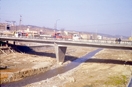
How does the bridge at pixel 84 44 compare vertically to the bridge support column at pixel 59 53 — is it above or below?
above

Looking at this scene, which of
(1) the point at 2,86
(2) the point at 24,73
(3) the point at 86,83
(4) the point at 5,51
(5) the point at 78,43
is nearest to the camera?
(1) the point at 2,86

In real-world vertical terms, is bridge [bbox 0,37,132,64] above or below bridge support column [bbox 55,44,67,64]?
above

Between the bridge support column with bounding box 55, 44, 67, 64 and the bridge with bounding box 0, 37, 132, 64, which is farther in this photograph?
the bridge support column with bounding box 55, 44, 67, 64

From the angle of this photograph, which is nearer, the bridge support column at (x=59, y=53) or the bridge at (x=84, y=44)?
the bridge at (x=84, y=44)

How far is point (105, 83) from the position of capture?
90.1 ft

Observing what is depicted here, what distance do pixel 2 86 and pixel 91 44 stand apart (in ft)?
78.4

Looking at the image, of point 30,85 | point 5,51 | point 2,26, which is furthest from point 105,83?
point 2,26

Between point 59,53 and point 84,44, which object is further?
point 59,53

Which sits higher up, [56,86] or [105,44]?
[105,44]

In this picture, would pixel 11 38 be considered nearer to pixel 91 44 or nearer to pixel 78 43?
pixel 78 43

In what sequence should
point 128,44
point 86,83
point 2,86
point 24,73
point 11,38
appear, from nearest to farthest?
point 2,86 < point 86,83 < point 24,73 < point 128,44 < point 11,38

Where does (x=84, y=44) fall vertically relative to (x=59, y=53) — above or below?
above

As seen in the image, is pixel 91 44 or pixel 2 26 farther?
pixel 2 26

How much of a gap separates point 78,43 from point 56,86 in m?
18.8
